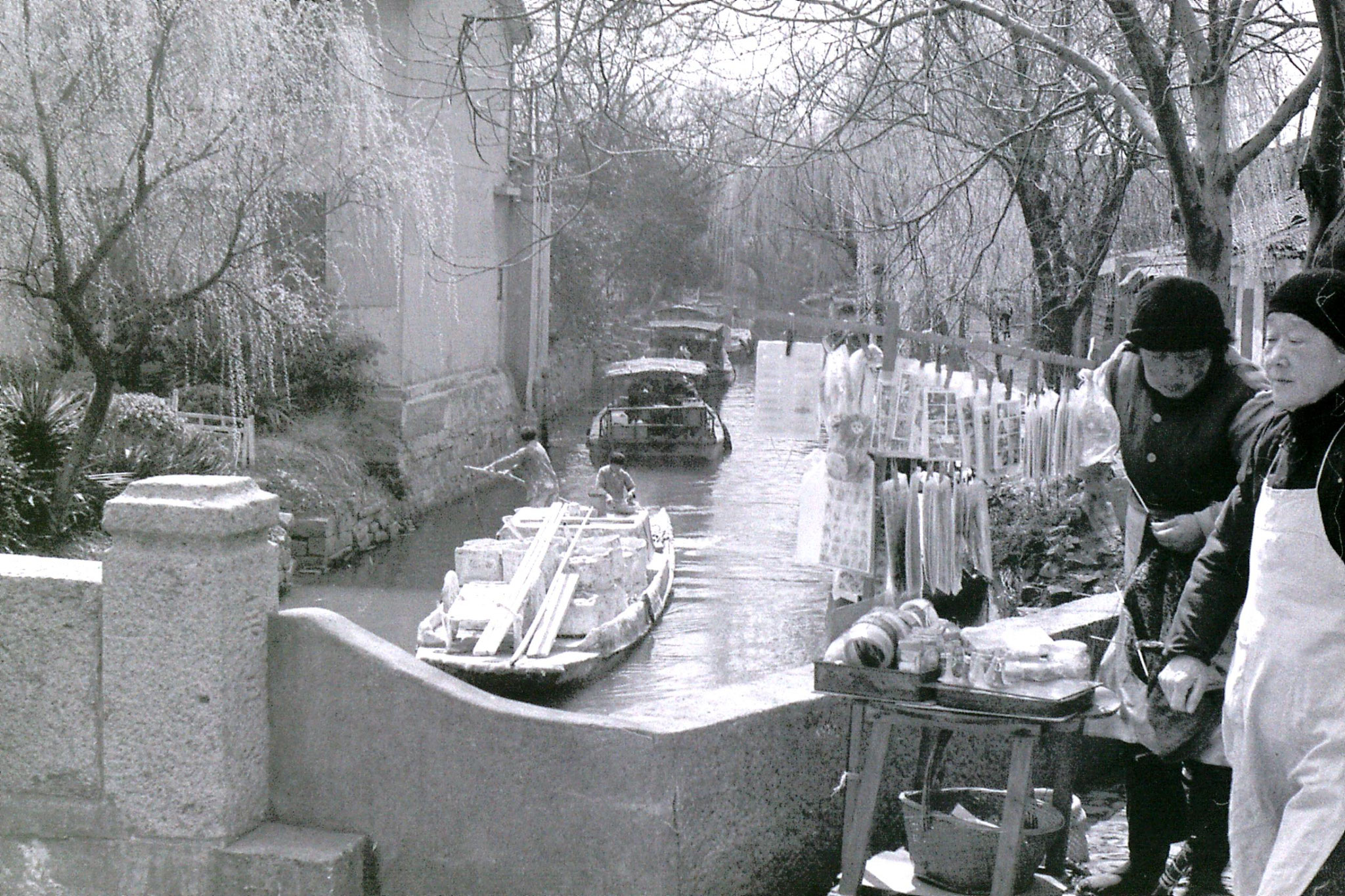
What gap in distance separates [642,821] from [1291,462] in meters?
2.07

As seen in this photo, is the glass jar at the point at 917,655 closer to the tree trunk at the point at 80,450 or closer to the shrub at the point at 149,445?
the tree trunk at the point at 80,450

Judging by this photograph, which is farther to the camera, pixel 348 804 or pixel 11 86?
pixel 11 86

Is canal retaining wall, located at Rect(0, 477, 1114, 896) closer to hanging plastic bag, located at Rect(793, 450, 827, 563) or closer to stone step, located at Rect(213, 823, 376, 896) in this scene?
stone step, located at Rect(213, 823, 376, 896)

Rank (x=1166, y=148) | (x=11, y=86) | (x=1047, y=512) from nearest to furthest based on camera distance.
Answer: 1. (x=1166, y=148)
2. (x=1047, y=512)
3. (x=11, y=86)

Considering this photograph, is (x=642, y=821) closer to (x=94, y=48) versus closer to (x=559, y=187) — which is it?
(x=94, y=48)

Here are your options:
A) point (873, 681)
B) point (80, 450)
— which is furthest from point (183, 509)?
point (80, 450)

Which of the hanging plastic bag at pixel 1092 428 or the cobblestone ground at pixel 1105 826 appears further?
the hanging plastic bag at pixel 1092 428

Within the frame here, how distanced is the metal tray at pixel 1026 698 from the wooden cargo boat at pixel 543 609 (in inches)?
383

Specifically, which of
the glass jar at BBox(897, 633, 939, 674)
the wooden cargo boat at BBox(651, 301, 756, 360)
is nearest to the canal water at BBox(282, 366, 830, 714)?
the glass jar at BBox(897, 633, 939, 674)

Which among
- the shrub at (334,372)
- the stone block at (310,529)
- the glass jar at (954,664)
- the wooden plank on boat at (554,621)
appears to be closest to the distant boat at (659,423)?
the shrub at (334,372)

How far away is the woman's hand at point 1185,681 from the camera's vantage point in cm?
363

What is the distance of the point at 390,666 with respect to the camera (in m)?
4.16

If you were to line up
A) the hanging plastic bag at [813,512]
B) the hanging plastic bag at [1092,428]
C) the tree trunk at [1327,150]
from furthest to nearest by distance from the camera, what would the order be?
the hanging plastic bag at [1092,428] → the hanging plastic bag at [813,512] → the tree trunk at [1327,150]

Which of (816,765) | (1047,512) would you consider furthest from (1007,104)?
(816,765)
